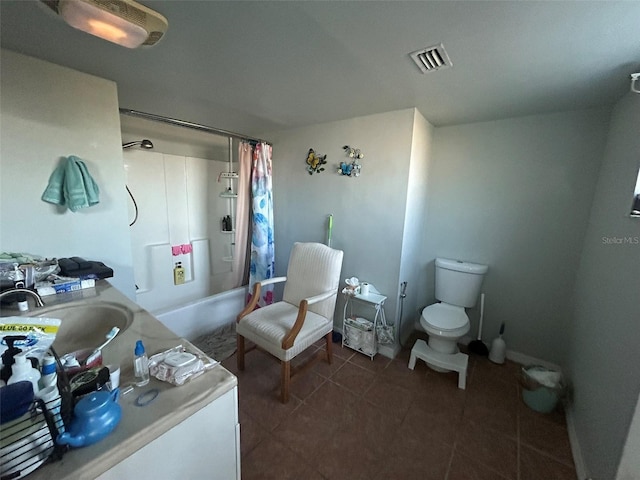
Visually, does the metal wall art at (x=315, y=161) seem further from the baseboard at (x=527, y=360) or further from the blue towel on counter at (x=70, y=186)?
the baseboard at (x=527, y=360)

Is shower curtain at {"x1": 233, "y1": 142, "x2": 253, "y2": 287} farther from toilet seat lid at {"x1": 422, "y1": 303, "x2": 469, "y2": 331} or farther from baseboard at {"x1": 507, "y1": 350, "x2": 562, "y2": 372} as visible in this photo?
A: baseboard at {"x1": 507, "y1": 350, "x2": 562, "y2": 372}

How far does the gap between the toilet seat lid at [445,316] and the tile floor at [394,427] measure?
43cm

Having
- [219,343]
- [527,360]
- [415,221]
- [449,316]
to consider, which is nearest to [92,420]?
[219,343]

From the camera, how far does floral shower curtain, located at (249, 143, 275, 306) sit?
2.53 meters

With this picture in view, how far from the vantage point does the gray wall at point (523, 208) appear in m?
1.84

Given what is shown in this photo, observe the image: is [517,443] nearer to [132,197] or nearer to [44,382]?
[44,382]

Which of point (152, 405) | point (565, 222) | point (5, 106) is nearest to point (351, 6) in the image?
point (152, 405)

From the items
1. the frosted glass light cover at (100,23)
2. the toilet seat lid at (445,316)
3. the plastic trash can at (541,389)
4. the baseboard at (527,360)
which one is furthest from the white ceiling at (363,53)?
the baseboard at (527,360)

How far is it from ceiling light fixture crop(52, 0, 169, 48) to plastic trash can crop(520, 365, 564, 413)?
110 inches

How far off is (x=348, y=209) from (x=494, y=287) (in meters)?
1.45

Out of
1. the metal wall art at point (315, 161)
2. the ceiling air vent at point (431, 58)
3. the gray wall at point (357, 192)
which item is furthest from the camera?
the metal wall art at point (315, 161)

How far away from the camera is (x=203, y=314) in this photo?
2.40m

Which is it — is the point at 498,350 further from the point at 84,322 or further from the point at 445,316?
the point at 84,322

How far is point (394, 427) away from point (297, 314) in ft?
3.08
